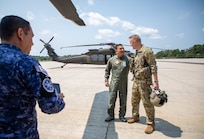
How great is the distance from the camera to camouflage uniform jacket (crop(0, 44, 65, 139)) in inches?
46.6

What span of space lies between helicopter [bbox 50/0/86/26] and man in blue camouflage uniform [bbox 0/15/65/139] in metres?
0.94

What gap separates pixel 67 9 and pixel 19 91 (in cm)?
149

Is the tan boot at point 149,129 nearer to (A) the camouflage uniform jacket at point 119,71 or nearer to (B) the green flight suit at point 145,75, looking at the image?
(B) the green flight suit at point 145,75

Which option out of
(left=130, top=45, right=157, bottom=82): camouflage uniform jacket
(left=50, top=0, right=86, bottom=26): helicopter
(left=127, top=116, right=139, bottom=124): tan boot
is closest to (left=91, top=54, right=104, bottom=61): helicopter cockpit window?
(left=127, top=116, right=139, bottom=124): tan boot

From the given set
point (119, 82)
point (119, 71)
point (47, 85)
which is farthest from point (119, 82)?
point (47, 85)

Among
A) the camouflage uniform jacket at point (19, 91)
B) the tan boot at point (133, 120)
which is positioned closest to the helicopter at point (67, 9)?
the camouflage uniform jacket at point (19, 91)

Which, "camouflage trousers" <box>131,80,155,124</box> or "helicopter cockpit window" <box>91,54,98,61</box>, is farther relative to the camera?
"helicopter cockpit window" <box>91,54,98,61</box>

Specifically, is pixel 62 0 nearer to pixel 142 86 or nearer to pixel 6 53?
pixel 6 53

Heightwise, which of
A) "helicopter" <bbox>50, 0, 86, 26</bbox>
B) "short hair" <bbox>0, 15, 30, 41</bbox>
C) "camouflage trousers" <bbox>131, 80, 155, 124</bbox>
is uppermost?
"helicopter" <bbox>50, 0, 86, 26</bbox>

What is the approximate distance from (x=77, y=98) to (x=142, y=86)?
3061 mm

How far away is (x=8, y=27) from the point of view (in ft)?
4.15

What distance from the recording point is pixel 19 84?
1.22m

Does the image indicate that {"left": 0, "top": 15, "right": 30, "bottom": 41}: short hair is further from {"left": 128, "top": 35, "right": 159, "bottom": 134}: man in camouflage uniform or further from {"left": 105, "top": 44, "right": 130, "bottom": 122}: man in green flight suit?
{"left": 105, "top": 44, "right": 130, "bottom": 122}: man in green flight suit

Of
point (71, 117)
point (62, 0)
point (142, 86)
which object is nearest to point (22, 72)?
point (62, 0)
